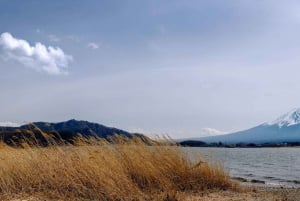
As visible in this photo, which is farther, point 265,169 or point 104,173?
point 265,169

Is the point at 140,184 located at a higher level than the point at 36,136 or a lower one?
lower

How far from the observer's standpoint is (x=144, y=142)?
12242 mm

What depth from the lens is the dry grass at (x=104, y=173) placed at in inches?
379

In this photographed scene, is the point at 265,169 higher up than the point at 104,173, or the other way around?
the point at 104,173

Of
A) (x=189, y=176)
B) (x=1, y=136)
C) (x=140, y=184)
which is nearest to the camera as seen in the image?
(x=140, y=184)

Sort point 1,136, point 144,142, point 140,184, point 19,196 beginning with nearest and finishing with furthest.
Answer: point 19,196
point 140,184
point 144,142
point 1,136

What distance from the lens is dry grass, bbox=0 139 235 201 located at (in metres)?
9.63

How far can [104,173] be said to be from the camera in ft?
32.1

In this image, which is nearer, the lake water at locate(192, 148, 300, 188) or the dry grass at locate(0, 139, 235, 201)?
the dry grass at locate(0, 139, 235, 201)

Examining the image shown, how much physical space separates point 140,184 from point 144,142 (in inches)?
74.9

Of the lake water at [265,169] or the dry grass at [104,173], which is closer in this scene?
the dry grass at [104,173]

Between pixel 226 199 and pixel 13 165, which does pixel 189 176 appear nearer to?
pixel 226 199

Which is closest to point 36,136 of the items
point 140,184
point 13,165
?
point 13,165

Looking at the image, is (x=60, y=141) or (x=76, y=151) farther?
(x=60, y=141)
